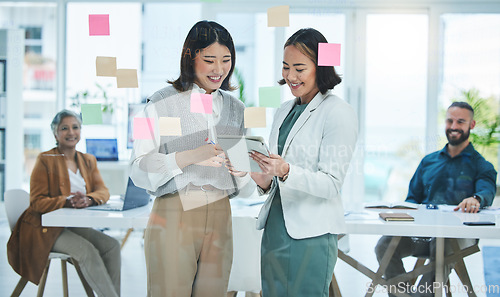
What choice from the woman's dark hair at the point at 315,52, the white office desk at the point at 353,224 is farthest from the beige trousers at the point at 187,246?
the woman's dark hair at the point at 315,52

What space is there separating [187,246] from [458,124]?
4.19ft

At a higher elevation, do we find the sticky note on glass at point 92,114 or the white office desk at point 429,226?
the sticky note on glass at point 92,114

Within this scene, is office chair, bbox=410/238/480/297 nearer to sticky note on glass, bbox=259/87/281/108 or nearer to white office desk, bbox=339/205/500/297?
white office desk, bbox=339/205/500/297

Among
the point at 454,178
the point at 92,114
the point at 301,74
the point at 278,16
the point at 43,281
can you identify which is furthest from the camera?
the point at 43,281

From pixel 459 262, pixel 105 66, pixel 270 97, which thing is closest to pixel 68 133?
pixel 105 66

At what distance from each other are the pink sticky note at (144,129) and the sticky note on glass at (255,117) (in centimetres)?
36

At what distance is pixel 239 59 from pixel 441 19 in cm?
92

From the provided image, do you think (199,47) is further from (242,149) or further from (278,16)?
(242,149)

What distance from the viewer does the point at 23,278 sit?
2270 mm

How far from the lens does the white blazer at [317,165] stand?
1.54 metres

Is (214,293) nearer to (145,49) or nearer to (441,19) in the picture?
(145,49)

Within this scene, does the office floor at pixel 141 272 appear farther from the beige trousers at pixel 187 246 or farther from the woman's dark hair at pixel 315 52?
the woman's dark hair at pixel 315 52

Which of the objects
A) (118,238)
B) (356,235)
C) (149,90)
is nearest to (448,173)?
(356,235)

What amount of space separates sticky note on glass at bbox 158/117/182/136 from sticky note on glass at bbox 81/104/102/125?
35 cm
